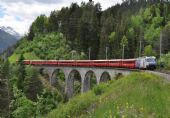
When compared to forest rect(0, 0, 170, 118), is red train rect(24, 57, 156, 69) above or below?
below

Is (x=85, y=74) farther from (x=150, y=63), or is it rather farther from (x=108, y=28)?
(x=108, y=28)

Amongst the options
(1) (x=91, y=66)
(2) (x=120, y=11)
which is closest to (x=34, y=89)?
(1) (x=91, y=66)

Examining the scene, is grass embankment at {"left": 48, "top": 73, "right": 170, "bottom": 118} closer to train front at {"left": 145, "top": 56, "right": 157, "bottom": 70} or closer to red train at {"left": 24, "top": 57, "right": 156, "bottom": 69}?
train front at {"left": 145, "top": 56, "right": 157, "bottom": 70}

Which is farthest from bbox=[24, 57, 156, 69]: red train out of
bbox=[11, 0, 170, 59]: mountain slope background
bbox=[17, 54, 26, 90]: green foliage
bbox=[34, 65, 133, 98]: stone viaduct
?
bbox=[11, 0, 170, 59]: mountain slope background

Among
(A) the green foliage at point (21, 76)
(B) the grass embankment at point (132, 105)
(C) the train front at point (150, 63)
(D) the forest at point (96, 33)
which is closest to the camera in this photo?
(B) the grass embankment at point (132, 105)

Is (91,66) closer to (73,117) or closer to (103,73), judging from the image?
(103,73)

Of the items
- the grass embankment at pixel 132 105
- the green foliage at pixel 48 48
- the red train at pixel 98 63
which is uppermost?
the green foliage at pixel 48 48

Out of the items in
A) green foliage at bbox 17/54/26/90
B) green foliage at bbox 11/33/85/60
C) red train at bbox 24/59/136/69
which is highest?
green foliage at bbox 11/33/85/60

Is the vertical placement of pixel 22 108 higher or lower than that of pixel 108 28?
lower

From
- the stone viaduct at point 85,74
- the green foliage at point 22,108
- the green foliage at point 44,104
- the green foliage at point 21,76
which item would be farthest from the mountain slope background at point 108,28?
the green foliage at point 22,108

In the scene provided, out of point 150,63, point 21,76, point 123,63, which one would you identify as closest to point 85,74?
point 21,76

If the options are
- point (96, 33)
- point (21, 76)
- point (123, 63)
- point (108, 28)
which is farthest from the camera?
point (108, 28)

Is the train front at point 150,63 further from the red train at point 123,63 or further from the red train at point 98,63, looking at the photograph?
the red train at point 98,63

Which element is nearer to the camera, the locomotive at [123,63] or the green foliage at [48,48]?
the locomotive at [123,63]
